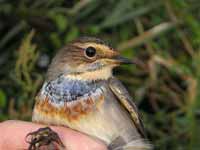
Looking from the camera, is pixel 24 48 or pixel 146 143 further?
pixel 24 48

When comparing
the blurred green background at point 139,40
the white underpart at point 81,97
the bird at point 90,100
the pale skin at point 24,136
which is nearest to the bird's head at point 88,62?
the bird at point 90,100

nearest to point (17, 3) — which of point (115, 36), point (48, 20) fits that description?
point (48, 20)

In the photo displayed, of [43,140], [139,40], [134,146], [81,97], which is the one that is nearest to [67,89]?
[81,97]

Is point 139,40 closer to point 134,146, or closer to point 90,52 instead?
point 90,52

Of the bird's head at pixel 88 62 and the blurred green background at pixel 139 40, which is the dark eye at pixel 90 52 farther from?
the blurred green background at pixel 139 40

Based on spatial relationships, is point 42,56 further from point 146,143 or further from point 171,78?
point 146,143

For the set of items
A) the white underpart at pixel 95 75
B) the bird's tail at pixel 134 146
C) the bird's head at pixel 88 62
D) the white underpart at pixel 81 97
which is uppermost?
the bird's head at pixel 88 62
